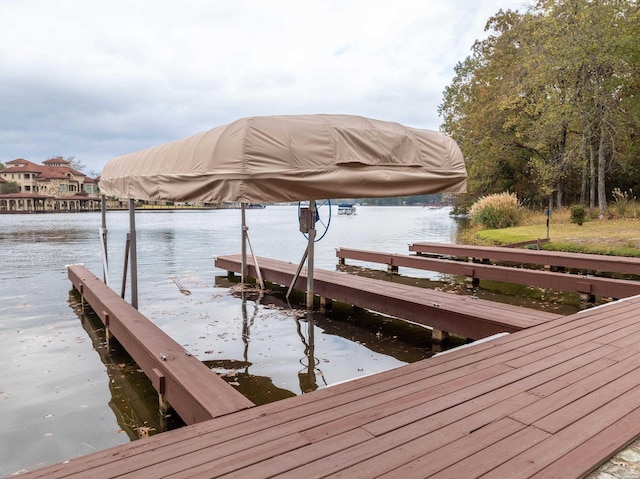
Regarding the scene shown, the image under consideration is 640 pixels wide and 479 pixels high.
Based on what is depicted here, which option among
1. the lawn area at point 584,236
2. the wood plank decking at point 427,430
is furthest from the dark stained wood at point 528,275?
the wood plank decking at point 427,430

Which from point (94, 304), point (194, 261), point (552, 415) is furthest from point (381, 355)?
point (194, 261)

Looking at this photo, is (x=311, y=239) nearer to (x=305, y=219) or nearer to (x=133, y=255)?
(x=305, y=219)

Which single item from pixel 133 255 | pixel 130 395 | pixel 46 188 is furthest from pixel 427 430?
pixel 46 188

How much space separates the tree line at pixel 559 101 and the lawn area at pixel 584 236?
1767 mm

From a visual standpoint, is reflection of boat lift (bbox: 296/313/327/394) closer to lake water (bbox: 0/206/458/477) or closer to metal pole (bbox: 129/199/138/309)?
lake water (bbox: 0/206/458/477)

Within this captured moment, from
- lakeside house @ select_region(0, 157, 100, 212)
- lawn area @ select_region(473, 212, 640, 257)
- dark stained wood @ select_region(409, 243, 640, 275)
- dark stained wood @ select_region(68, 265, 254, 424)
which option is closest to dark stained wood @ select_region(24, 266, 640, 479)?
dark stained wood @ select_region(68, 265, 254, 424)

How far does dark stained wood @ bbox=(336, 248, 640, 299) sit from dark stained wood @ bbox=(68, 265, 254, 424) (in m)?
6.13

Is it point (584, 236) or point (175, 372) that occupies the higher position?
point (584, 236)

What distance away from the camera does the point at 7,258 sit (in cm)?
1448

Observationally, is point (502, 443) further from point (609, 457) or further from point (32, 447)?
point (32, 447)

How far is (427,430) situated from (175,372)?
195 cm

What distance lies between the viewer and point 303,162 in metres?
3.40

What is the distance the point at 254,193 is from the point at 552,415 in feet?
7.33

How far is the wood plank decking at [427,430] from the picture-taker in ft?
6.86
